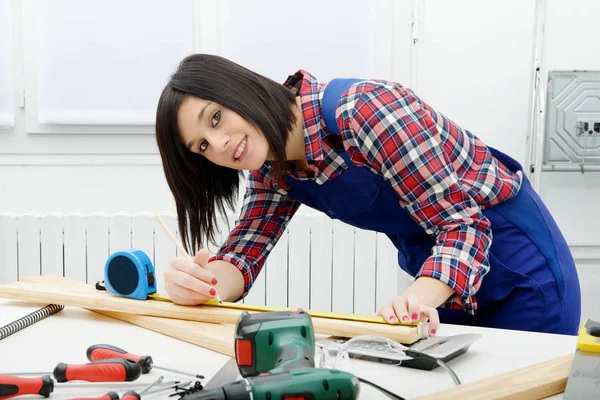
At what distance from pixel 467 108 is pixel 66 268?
1538 millimetres

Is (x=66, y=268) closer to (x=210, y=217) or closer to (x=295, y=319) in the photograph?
(x=210, y=217)

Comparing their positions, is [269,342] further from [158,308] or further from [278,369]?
[158,308]

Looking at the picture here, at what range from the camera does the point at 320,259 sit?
2.31 m

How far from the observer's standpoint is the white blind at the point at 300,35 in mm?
2312

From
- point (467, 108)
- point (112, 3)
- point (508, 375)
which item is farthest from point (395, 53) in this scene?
point (508, 375)

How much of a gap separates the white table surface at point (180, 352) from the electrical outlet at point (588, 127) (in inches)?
59.5

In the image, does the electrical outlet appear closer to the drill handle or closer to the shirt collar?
the shirt collar

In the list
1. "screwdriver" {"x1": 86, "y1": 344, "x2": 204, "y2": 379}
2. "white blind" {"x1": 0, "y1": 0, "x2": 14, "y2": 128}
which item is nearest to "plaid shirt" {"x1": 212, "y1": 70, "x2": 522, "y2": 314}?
"screwdriver" {"x1": 86, "y1": 344, "x2": 204, "y2": 379}

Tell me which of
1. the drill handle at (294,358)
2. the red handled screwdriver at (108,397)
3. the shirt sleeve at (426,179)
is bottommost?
the red handled screwdriver at (108,397)

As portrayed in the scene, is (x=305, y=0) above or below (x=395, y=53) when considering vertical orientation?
above

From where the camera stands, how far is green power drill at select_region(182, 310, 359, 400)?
0.53 metres

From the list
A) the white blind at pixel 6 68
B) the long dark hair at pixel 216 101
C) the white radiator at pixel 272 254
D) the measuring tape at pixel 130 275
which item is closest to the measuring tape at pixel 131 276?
the measuring tape at pixel 130 275

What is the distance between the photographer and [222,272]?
48.6 inches

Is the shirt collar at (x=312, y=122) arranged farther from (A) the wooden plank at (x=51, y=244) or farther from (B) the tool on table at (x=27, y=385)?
(A) the wooden plank at (x=51, y=244)
